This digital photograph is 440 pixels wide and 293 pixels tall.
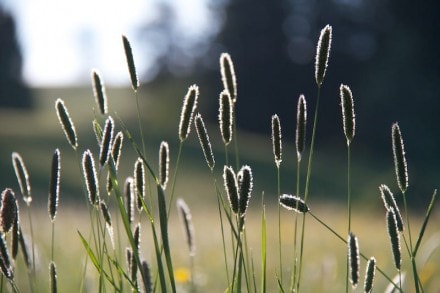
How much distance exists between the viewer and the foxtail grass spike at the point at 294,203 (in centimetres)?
133

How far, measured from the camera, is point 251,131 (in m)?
40.2

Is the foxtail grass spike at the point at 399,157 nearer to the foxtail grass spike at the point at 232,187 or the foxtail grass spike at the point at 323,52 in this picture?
the foxtail grass spike at the point at 323,52

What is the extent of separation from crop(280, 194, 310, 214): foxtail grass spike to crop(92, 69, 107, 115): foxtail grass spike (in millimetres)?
394

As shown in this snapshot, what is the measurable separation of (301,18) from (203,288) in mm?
35349

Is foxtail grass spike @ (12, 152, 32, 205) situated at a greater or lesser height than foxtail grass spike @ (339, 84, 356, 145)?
lesser

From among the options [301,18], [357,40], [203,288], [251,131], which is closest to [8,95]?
[251,131]

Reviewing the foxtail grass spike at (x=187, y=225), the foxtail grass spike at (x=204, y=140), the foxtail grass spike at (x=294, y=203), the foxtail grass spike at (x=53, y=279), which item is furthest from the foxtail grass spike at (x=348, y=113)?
the foxtail grass spike at (x=53, y=279)

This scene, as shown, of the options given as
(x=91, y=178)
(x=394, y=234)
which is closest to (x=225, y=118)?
(x=91, y=178)

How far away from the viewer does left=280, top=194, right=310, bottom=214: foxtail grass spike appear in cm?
133

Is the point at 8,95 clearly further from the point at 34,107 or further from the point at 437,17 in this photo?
the point at 437,17

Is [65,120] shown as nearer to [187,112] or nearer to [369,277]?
[187,112]

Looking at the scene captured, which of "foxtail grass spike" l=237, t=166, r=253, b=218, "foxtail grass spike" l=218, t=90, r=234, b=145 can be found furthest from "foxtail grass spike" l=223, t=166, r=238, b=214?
"foxtail grass spike" l=218, t=90, r=234, b=145

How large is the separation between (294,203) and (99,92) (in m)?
0.46

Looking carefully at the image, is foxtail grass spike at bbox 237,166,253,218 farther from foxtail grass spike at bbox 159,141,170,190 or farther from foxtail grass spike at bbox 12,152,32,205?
foxtail grass spike at bbox 12,152,32,205
